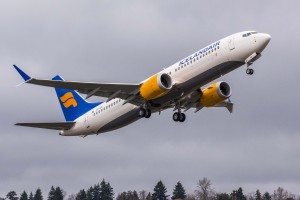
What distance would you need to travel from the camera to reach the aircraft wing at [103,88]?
6569cm

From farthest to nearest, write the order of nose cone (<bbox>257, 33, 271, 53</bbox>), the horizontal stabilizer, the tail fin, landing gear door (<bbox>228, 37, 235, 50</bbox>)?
the tail fin → the horizontal stabilizer → landing gear door (<bbox>228, 37, 235, 50</bbox>) → nose cone (<bbox>257, 33, 271, 53</bbox>)

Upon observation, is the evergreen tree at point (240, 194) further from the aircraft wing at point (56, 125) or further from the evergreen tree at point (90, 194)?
the aircraft wing at point (56, 125)

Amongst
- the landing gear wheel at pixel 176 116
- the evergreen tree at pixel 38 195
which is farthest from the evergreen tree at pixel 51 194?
the landing gear wheel at pixel 176 116

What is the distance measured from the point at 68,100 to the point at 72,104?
1171mm

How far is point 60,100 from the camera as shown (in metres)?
81.2

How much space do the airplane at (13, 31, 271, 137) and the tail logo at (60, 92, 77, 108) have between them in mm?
2245

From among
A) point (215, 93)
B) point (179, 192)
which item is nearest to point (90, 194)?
point (179, 192)

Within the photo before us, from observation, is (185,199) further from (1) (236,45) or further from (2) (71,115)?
(1) (236,45)

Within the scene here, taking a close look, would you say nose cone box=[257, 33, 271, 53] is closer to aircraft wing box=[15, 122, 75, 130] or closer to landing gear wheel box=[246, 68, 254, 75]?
landing gear wheel box=[246, 68, 254, 75]

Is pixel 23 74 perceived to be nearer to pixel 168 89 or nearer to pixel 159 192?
pixel 168 89

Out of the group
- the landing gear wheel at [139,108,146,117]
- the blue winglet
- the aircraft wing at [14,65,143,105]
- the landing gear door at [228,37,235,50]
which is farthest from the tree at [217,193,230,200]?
the blue winglet

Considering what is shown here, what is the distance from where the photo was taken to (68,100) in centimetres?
8006

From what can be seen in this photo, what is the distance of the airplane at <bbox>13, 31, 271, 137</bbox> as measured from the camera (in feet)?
214

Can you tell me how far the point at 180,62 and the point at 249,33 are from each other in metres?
6.02
